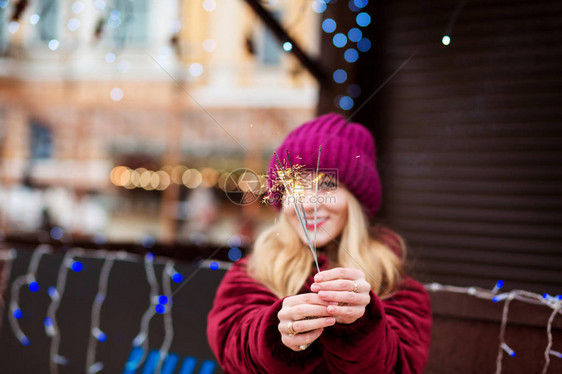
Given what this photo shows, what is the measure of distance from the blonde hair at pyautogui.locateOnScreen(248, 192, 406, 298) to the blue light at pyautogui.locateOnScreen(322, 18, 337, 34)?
4.58 ft

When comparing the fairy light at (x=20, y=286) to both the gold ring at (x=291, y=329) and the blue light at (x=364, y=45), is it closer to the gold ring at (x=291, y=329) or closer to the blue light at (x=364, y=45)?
the gold ring at (x=291, y=329)

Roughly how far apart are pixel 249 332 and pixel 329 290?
269 millimetres

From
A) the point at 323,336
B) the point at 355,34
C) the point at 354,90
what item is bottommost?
the point at 323,336

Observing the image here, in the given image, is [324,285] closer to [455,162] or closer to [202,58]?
[455,162]

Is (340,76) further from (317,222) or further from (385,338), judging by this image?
(385,338)

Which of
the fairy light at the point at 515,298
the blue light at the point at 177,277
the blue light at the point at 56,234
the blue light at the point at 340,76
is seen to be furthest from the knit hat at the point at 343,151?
the blue light at the point at 56,234

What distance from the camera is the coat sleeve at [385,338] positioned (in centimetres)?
76

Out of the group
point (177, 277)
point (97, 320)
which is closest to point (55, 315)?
point (97, 320)

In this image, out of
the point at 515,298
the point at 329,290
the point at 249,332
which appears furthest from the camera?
the point at 515,298

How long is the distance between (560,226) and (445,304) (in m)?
0.92

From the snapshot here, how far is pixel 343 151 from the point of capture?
93 cm

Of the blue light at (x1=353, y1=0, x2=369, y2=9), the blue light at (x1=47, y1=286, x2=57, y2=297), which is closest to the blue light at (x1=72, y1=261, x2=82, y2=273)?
the blue light at (x1=47, y1=286, x2=57, y2=297)

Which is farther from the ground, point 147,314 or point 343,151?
→ point 343,151

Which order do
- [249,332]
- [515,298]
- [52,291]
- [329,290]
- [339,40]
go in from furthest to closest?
[339,40] → [52,291] → [515,298] → [249,332] → [329,290]
